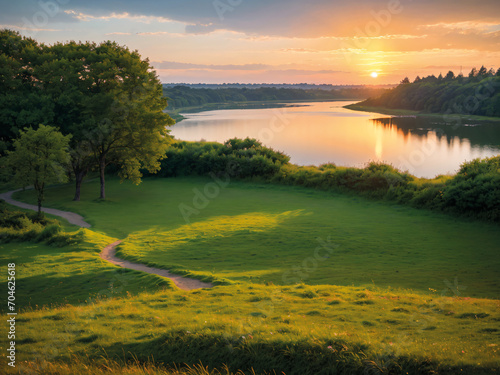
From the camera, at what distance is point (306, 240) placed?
2284 cm

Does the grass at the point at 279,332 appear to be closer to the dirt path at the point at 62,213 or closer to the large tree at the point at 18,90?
the dirt path at the point at 62,213

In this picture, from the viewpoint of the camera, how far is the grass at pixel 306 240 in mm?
16578

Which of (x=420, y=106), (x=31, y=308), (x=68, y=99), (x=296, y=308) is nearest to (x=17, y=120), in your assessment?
(x=68, y=99)

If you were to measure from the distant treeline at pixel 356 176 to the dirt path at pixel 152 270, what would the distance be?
2248cm

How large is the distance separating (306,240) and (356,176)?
1801 cm

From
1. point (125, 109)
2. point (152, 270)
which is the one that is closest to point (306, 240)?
point (152, 270)

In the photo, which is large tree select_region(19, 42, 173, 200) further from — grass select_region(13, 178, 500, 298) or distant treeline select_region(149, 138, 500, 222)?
distant treeline select_region(149, 138, 500, 222)

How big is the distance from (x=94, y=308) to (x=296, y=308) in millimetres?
6020

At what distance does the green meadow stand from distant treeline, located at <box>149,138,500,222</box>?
1801mm

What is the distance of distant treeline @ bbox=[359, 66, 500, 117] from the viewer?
99562 mm

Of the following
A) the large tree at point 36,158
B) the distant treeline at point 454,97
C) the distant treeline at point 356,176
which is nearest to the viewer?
the large tree at point 36,158

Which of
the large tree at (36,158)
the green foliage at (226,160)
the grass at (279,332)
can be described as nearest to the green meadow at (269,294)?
the grass at (279,332)

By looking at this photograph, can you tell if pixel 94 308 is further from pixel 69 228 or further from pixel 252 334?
pixel 69 228

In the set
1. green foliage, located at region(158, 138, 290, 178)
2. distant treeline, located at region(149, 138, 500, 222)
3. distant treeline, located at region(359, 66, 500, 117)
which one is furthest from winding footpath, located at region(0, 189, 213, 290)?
distant treeline, located at region(359, 66, 500, 117)
